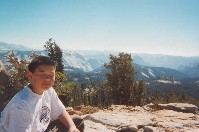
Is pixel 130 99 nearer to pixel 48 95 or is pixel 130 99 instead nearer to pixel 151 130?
pixel 151 130

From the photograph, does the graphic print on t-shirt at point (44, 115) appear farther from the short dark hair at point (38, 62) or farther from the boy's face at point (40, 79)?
the short dark hair at point (38, 62)

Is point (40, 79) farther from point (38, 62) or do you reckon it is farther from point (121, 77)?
point (121, 77)

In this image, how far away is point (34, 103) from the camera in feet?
11.6

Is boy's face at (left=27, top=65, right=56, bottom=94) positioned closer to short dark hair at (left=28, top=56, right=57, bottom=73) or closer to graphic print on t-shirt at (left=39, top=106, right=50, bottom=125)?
short dark hair at (left=28, top=56, right=57, bottom=73)

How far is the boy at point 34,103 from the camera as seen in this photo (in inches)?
123

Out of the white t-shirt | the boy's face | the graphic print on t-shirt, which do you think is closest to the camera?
the white t-shirt

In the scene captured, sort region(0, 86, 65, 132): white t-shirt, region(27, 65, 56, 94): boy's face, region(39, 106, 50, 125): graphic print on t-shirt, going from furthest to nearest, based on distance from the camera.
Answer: region(39, 106, 50, 125): graphic print on t-shirt, region(27, 65, 56, 94): boy's face, region(0, 86, 65, 132): white t-shirt

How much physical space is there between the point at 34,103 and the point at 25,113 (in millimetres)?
356

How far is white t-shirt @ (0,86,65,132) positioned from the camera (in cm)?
309

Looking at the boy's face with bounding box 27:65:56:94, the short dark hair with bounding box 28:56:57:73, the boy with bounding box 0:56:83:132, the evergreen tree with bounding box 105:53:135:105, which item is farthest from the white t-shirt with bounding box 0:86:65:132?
the evergreen tree with bounding box 105:53:135:105

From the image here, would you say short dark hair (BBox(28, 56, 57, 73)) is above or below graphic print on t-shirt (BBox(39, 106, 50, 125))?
above

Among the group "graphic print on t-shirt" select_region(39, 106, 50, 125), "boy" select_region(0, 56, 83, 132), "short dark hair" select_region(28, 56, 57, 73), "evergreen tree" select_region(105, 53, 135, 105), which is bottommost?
"evergreen tree" select_region(105, 53, 135, 105)

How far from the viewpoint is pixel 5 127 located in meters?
3.38

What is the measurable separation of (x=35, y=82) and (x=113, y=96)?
39603 millimetres
